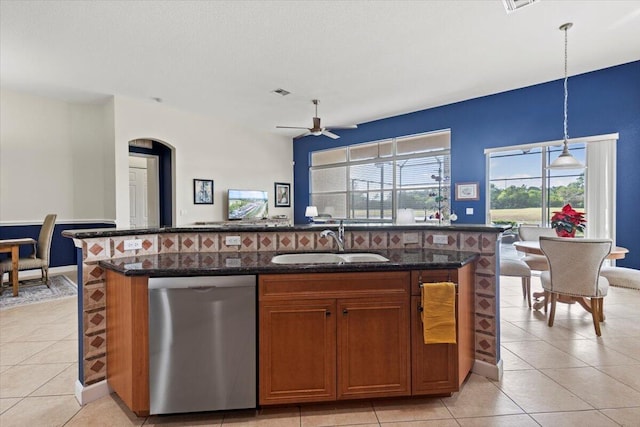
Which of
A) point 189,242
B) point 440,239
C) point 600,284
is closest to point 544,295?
point 600,284

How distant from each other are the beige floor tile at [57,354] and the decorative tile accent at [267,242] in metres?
1.73

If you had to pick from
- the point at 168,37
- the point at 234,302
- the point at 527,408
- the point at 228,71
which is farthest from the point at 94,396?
the point at 228,71

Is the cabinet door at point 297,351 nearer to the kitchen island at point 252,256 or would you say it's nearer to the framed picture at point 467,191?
the kitchen island at point 252,256

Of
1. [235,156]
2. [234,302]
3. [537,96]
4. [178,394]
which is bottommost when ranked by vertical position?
[178,394]

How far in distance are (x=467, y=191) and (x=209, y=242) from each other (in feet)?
17.1

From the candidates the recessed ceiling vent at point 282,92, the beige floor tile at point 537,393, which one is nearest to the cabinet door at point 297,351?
the beige floor tile at point 537,393

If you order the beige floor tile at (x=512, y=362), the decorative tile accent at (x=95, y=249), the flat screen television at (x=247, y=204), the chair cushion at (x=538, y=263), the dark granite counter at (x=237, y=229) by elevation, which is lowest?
the beige floor tile at (x=512, y=362)

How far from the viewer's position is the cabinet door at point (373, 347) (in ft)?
6.32

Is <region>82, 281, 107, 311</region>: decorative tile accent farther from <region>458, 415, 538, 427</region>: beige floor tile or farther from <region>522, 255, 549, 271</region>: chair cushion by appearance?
<region>522, 255, 549, 271</region>: chair cushion

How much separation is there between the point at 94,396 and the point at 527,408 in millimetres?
2572

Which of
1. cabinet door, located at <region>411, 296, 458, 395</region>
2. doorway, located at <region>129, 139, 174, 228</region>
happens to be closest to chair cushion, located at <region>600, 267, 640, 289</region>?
cabinet door, located at <region>411, 296, 458, 395</region>

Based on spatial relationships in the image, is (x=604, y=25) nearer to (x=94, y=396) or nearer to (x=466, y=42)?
(x=466, y=42)

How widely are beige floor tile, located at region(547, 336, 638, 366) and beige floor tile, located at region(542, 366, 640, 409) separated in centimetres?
19

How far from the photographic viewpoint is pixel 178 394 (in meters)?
1.84
